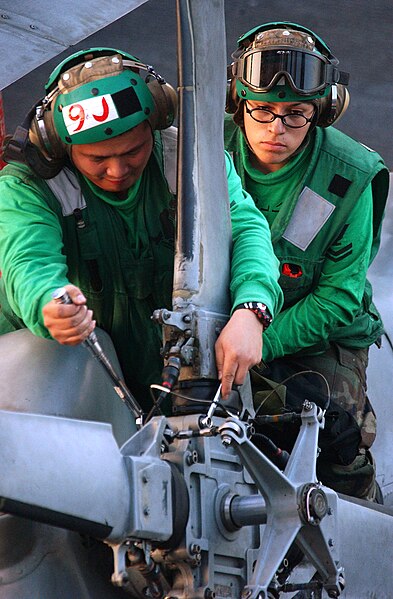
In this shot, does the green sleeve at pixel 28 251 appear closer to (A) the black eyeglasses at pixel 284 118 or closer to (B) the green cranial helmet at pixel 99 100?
(B) the green cranial helmet at pixel 99 100

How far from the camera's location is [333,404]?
4.12 m

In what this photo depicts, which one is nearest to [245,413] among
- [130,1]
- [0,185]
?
[0,185]

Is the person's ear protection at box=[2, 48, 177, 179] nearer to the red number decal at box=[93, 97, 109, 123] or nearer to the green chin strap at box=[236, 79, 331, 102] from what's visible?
the red number decal at box=[93, 97, 109, 123]

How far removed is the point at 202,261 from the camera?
11.2ft

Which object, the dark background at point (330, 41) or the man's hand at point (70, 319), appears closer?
the man's hand at point (70, 319)

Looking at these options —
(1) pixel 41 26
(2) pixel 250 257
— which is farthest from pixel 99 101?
(1) pixel 41 26

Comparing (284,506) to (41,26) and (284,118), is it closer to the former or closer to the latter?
(284,118)

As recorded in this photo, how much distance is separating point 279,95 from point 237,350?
1195 millimetres

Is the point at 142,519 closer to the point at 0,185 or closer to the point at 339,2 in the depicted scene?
the point at 0,185

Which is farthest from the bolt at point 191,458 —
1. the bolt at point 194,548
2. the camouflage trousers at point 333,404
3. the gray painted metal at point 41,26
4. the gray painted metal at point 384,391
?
the gray painted metal at point 41,26

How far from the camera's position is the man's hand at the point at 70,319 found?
2.95 meters

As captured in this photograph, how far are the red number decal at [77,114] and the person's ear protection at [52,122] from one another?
0.26 ft

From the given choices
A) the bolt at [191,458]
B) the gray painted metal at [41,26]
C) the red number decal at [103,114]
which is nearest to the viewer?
the bolt at [191,458]

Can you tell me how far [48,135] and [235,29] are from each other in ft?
18.9
